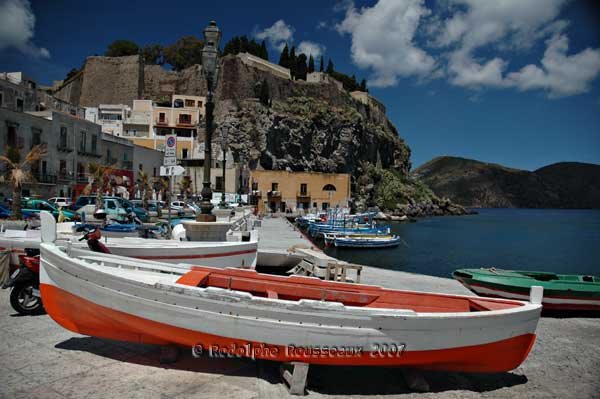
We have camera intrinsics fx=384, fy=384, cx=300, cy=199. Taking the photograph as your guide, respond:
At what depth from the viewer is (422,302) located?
4.93 meters

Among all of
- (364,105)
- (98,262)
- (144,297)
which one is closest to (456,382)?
(144,297)

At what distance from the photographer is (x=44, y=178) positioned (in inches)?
1152

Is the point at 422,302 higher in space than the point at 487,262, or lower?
higher

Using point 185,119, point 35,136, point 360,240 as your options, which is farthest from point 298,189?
point 35,136

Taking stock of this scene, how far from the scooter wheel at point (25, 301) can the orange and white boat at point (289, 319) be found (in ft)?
4.51

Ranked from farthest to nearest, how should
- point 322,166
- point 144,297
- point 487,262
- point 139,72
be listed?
point 322,166 < point 139,72 < point 487,262 < point 144,297

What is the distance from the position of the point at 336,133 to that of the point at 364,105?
23336mm

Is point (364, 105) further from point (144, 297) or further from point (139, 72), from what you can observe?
point (144, 297)

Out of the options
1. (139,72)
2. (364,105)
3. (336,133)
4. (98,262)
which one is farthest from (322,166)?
(98,262)

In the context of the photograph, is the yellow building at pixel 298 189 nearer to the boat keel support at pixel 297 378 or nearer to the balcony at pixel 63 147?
the balcony at pixel 63 147

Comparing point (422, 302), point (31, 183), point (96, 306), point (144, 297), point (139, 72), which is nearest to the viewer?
point (144, 297)

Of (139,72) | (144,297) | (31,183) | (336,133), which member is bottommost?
(144,297)

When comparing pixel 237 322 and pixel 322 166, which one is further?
pixel 322 166

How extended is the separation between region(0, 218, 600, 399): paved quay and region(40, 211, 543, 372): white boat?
310mm
